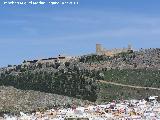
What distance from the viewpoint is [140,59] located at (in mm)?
148500

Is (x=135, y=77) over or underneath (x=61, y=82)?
over

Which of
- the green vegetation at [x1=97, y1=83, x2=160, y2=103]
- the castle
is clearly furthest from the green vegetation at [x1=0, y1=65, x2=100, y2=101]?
the castle

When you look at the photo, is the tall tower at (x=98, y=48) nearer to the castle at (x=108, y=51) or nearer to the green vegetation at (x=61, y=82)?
the castle at (x=108, y=51)

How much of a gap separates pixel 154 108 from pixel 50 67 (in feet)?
A: 220

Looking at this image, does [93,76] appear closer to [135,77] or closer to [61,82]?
[61,82]

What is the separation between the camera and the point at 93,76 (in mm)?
129250

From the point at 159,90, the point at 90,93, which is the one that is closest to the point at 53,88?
the point at 90,93

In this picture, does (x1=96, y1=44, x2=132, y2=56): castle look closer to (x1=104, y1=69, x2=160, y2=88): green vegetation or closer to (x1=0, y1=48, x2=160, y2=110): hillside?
(x1=0, y1=48, x2=160, y2=110): hillside

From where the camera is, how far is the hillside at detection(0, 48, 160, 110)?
115 m

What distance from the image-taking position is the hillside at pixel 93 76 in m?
115

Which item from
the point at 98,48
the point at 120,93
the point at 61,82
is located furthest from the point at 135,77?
the point at 98,48

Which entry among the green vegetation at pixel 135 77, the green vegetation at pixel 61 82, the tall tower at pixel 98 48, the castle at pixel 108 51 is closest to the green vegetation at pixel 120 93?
the green vegetation at pixel 61 82

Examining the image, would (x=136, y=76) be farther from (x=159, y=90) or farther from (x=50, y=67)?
(x=50, y=67)

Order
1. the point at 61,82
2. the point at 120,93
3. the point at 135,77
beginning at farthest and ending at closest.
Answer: the point at 61,82 < the point at 135,77 < the point at 120,93
